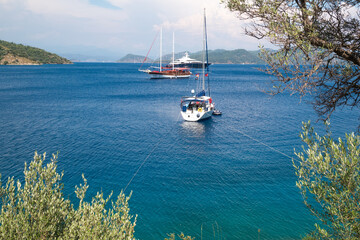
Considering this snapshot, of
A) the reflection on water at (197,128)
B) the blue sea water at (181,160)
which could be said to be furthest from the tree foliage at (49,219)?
the reflection on water at (197,128)

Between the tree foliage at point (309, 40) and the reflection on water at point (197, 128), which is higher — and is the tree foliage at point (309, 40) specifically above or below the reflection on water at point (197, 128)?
above

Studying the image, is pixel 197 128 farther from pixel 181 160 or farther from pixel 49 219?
pixel 49 219

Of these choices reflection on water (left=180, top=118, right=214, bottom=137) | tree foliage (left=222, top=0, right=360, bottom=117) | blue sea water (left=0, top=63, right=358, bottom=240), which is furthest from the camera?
reflection on water (left=180, top=118, right=214, bottom=137)

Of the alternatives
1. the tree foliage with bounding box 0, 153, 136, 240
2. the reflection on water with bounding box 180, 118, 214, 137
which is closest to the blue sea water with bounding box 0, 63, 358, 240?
the reflection on water with bounding box 180, 118, 214, 137

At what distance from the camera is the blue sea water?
59.6 ft

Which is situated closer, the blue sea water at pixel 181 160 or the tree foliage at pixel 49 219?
the tree foliage at pixel 49 219

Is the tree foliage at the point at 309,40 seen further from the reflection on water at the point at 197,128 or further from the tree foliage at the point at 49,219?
the reflection on water at the point at 197,128

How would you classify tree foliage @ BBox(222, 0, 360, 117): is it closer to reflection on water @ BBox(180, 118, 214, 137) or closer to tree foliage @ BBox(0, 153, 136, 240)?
tree foliage @ BBox(0, 153, 136, 240)

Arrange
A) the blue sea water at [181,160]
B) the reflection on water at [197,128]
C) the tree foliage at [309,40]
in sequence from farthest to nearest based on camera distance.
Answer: the reflection on water at [197,128], the blue sea water at [181,160], the tree foliage at [309,40]

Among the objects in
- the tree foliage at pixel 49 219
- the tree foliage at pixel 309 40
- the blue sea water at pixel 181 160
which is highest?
the tree foliage at pixel 309 40

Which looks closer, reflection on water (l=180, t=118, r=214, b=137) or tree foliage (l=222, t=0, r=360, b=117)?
tree foliage (l=222, t=0, r=360, b=117)

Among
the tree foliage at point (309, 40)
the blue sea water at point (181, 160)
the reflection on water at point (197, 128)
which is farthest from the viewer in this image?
the reflection on water at point (197, 128)

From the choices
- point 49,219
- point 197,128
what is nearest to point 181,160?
point 197,128

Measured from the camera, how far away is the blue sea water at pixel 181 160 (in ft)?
59.6
